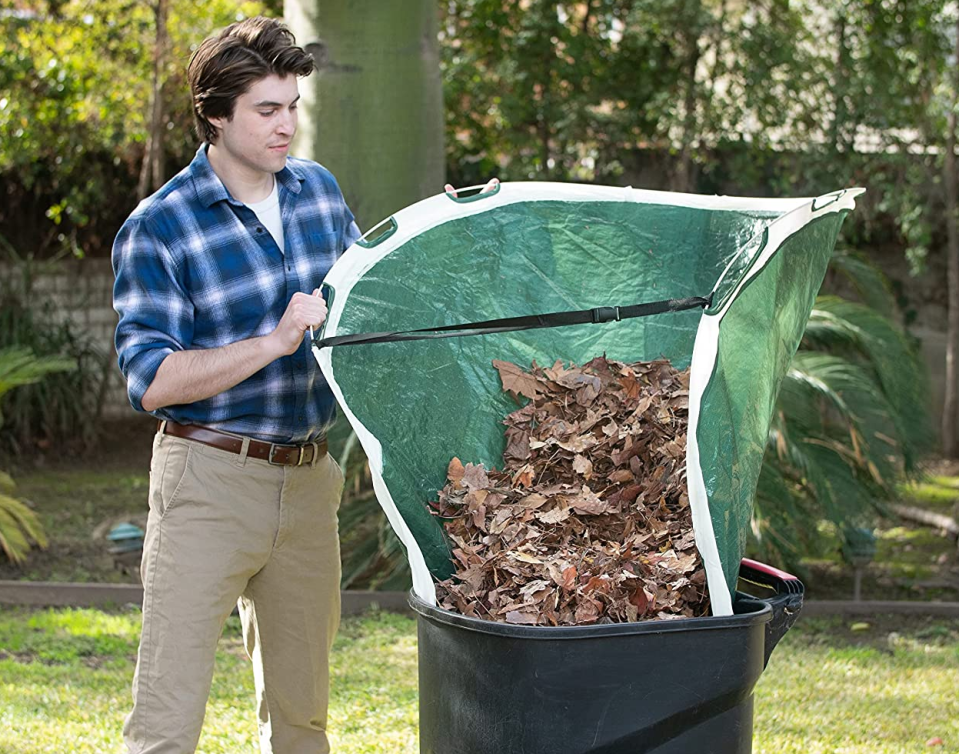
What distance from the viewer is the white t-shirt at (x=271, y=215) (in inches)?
106

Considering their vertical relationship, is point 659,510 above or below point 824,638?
above

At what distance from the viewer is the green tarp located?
2.15m

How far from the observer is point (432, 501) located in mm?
2389

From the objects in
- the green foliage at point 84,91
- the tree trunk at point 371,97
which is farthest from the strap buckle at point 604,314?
the green foliage at point 84,91

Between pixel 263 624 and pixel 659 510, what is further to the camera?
pixel 263 624

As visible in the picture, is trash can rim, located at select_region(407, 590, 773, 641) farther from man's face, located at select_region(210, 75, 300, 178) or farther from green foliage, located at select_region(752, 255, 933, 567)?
green foliage, located at select_region(752, 255, 933, 567)

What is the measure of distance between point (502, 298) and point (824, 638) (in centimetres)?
276

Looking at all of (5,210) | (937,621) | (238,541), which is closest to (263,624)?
(238,541)

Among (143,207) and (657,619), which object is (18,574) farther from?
(657,619)

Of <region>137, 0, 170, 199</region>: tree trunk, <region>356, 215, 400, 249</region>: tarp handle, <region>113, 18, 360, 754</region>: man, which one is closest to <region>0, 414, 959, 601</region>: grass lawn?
<region>137, 0, 170, 199</region>: tree trunk

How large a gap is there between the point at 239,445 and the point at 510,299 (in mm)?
673

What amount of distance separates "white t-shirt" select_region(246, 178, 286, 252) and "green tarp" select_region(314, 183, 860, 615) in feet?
1.17

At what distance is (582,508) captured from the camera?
7.46 feet

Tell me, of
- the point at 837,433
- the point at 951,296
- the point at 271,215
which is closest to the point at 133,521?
the point at 837,433
